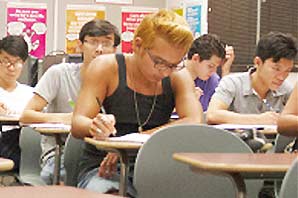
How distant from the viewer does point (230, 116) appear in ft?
12.5

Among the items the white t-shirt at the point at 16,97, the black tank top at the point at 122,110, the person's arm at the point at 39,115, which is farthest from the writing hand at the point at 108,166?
the white t-shirt at the point at 16,97

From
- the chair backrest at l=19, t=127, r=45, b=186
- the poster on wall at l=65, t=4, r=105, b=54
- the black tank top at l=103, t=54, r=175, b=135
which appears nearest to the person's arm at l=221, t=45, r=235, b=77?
the poster on wall at l=65, t=4, r=105, b=54

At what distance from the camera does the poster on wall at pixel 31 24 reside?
6.32m

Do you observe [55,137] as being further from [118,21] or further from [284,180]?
[118,21]

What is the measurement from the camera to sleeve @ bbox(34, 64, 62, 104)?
384 centimetres

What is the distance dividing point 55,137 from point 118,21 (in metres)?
3.55

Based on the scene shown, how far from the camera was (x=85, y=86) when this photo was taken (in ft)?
9.00

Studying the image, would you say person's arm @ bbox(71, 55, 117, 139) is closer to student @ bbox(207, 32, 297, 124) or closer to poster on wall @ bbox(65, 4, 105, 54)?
student @ bbox(207, 32, 297, 124)

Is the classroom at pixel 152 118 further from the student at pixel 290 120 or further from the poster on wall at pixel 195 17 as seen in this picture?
the poster on wall at pixel 195 17

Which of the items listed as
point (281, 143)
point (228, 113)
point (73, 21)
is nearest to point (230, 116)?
point (228, 113)

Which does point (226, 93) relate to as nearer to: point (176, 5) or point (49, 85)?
point (49, 85)

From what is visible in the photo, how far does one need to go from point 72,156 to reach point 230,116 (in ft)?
3.82

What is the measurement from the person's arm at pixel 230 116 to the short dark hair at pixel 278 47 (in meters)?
0.36

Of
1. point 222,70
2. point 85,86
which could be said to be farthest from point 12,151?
point 222,70
